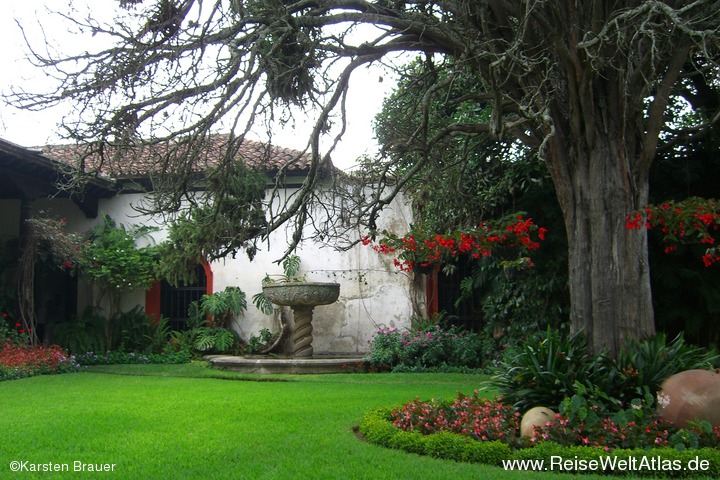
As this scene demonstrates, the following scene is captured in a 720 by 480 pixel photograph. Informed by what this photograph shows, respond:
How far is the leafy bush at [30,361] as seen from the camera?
36.4ft

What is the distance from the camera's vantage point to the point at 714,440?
5016 mm

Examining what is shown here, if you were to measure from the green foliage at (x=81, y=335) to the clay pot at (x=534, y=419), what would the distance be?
34.5 feet

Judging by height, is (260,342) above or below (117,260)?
below

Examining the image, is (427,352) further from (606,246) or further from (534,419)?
(534,419)

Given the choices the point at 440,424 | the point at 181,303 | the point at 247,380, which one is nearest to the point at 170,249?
the point at 247,380

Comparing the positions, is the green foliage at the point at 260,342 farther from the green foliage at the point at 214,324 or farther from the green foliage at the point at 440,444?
the green foliage at the point at 440,444

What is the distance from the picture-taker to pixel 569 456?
4922 mm

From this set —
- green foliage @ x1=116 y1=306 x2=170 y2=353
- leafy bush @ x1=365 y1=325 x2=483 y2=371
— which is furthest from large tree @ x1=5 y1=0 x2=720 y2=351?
green foliage @ x1=116 y1=306 x2=170 y2=353

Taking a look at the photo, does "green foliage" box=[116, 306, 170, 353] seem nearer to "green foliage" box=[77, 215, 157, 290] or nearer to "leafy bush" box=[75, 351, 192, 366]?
"leafy bush" box=[75, 351, 192, 366]

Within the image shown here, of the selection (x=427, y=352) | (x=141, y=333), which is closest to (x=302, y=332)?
(x=427, y=352)

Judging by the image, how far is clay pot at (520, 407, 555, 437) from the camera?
5531 millimetres

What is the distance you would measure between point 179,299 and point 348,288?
3915mm

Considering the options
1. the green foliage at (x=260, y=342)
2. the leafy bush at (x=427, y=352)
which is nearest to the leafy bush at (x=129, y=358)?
the green foliage at (x=260, y=342)

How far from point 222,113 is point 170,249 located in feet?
7.92
